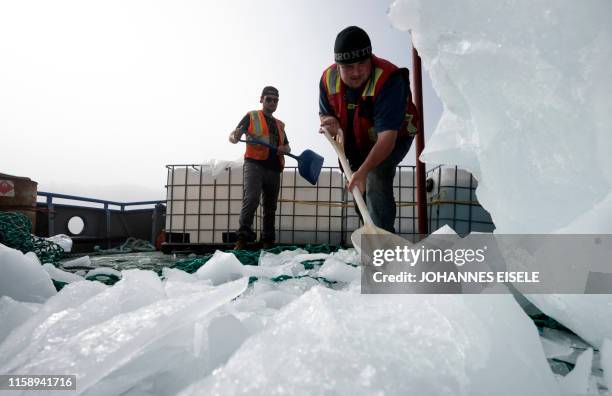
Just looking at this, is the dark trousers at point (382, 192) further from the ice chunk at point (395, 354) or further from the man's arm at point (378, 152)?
the ice chunk at point (395, 354)

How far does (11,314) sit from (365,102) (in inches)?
81.5

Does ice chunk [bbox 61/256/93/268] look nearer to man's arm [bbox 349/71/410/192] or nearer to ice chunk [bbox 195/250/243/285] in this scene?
ice chunk [bbox 195/250/243/285]

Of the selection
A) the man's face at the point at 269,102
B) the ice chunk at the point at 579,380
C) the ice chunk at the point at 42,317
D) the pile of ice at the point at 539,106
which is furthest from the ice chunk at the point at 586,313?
the man's face at the point at 269,102

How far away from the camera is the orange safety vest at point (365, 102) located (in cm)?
214

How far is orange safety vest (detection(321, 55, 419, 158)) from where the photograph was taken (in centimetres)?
214

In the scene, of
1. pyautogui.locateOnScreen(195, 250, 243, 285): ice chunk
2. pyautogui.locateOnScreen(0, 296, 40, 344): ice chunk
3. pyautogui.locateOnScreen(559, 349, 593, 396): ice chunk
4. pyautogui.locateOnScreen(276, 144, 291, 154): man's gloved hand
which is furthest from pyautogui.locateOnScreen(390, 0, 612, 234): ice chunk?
pyautogui.locateOnScreen(276, 144, 291, 154): man's gloved hand

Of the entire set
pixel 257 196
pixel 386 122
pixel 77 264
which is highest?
A: pixel 386 122

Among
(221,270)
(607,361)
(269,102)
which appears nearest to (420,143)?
(269,102)

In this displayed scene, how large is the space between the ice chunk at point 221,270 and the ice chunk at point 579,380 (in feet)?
4.34

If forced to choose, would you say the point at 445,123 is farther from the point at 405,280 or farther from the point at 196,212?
the point at 196,212

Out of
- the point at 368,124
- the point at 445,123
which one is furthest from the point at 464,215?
the point at 445,123

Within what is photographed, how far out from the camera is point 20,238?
7.00 feet

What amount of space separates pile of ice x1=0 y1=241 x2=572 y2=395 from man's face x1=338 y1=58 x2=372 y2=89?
69.1 inches

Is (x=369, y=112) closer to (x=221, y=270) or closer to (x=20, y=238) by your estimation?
(x=221, y=270)
